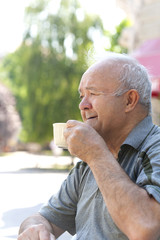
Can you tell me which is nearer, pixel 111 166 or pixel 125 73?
pixel 111 166

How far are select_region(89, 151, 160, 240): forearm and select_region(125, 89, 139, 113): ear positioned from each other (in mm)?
321

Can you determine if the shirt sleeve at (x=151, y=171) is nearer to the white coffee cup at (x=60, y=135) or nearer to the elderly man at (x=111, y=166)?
the elderly man at (x=111, y=166)

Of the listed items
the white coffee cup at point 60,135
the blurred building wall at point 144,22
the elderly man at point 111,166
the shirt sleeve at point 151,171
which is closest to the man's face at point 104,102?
the elderly man at point 111,166

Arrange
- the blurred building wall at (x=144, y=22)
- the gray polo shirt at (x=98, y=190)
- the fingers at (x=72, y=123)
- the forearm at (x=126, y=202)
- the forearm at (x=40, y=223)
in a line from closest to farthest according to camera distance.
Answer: the forearm at (x=126, y=202), the gray polo shirt at (x=98, y=190), the fingers at (x=72, y=123), the forearm at (x=40, y=223), the blurred building wall at (x=144, y=22)

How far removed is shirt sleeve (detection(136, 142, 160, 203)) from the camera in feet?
4.31

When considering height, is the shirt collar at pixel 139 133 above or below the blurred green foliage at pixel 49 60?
above

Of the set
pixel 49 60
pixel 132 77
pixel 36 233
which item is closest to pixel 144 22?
pixel 49 60

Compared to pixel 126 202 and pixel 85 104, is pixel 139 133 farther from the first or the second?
pixel 126 202

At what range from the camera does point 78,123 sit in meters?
1.54

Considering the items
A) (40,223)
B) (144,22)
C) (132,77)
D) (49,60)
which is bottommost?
(49,60)

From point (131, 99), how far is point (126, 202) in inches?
19.6

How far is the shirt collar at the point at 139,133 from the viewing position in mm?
1578

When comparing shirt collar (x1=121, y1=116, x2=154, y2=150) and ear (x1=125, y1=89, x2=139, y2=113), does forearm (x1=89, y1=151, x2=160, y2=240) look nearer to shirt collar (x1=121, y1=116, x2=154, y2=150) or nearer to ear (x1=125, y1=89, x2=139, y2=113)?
shirt collar (x1=121, y1=116, x2=154, y2=150)

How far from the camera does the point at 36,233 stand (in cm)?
164
